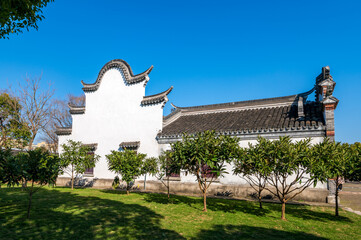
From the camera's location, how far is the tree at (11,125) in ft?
83.3

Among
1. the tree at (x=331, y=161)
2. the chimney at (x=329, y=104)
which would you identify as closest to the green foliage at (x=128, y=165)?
the tree at (x=331, y=161)

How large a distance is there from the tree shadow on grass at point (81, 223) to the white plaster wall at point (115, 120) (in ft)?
27.9

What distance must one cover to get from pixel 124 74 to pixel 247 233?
1664 centimetres

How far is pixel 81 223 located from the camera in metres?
7.05

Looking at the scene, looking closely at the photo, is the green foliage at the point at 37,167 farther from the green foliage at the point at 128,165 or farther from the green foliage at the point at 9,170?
the green foliage at the point at 128,165

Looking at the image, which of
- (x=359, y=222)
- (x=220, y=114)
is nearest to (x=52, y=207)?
(x=359, y=222)

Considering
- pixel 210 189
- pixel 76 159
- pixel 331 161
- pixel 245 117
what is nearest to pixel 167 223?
pixel 331 161

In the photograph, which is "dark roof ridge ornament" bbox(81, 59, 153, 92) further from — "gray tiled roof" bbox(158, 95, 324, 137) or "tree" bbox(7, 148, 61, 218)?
"tree" bbox(7, 148, 61, 218)

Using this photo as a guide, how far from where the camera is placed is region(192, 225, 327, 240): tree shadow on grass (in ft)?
20.0

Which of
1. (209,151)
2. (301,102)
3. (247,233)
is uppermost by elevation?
(301,102)

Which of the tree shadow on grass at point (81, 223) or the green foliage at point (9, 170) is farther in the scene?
the green foliage at point (9, 170)

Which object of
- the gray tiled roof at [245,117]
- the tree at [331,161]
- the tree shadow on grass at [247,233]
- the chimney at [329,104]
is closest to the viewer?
the tree shadow on grass at [247,233]

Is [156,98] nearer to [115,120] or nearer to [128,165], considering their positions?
[115,120]

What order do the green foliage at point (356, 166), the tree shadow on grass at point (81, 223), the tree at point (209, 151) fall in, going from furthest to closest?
the tree at point (209, 151) → the green foliage at point (356, 166) → the tree shadow on grass at point (81, 223)
